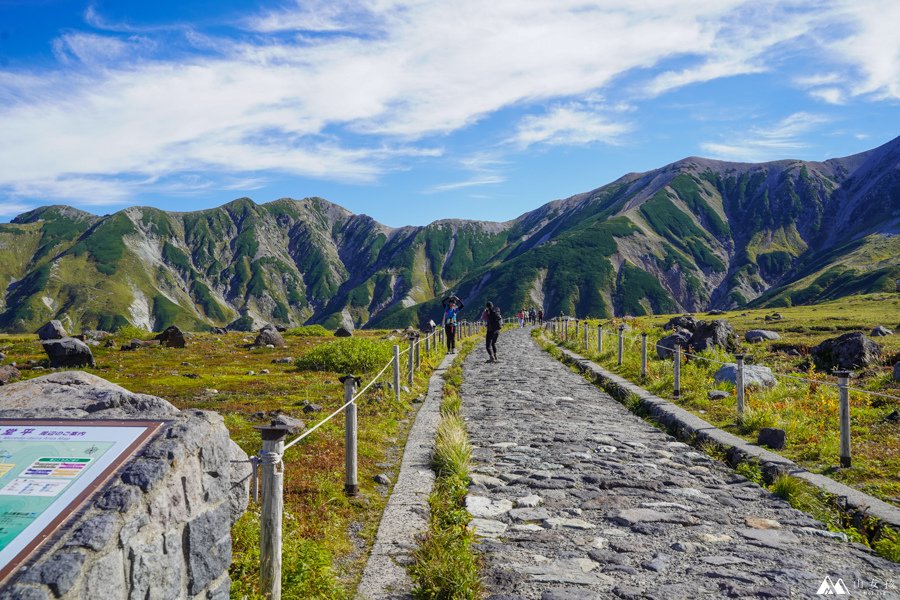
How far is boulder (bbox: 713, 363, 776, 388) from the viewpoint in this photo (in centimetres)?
1646

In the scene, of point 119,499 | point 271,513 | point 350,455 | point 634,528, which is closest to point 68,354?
point 350,455

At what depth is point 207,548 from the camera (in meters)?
4.02

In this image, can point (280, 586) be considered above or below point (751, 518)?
above

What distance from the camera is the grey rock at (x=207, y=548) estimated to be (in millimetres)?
3881

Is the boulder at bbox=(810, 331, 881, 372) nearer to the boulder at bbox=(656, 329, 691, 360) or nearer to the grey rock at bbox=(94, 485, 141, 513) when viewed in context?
the boulder at bbox=(656, 329, 691, 360)

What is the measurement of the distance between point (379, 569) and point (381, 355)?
17.0 meters

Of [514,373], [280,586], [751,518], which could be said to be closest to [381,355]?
[514,373]

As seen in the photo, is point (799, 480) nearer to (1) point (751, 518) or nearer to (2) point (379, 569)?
(1) point (751, 518)

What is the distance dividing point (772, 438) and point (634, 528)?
188 inches

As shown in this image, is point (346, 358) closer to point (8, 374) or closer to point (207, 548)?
point (8, 374)

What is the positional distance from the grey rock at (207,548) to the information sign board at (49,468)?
674mm

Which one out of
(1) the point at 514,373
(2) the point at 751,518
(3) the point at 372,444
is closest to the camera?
(2) the point at 751,518

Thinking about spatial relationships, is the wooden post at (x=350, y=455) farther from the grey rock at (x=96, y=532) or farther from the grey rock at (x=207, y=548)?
the grey rock at (x=96, y=532)

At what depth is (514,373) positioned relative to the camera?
72.4 ft
